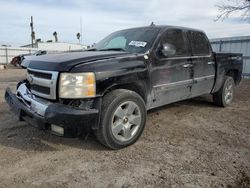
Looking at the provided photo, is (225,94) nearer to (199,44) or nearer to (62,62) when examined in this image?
(199,44)

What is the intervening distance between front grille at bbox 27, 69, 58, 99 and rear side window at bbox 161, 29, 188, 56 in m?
2.09

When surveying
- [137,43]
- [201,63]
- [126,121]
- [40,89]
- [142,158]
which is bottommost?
[142,158]

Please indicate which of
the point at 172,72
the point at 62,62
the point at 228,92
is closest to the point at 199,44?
the point at 172,72

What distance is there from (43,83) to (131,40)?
1.83 m

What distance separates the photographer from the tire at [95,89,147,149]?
351 centimetres

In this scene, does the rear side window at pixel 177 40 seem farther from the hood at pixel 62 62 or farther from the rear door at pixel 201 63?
the hood at pixel 62 62

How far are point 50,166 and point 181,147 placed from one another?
6.14 ft

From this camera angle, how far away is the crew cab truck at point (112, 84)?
334 centimetres

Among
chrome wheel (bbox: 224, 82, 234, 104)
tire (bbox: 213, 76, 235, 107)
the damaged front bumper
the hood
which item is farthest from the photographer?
chrome wheel (bbox: 224, 82, 234, 104)

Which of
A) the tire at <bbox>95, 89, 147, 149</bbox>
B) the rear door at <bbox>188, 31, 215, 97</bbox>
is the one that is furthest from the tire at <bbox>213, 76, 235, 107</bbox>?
the tire at <bbox>95, 89, 147, 149</bbox>

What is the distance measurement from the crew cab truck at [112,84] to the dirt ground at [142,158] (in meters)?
0.37

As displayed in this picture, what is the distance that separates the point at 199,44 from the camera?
5586 mm

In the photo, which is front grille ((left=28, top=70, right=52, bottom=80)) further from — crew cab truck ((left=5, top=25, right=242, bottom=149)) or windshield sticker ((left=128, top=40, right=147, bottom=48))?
windshield sticker ((left=128, top=40, right=147, bottom=48))

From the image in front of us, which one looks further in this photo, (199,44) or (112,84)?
(199,44)
